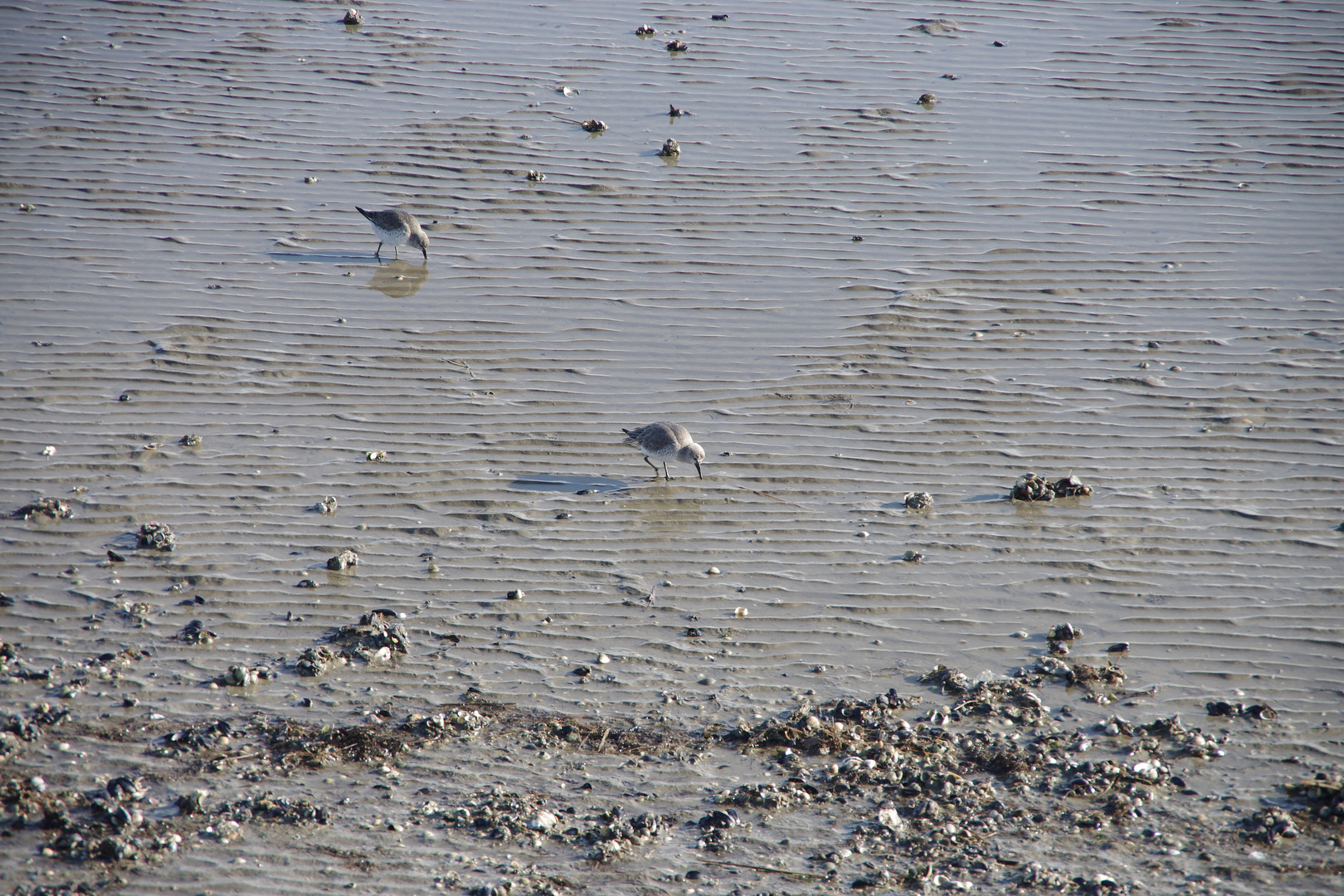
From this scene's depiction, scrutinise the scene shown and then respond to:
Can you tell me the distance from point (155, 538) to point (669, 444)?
139 inches

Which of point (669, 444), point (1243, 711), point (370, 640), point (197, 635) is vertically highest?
point (669, 444)

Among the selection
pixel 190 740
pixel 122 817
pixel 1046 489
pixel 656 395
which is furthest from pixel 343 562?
pixel 1046 489

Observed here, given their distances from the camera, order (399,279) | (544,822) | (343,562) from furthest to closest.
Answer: (399,279)
(343,562)
(544,822)

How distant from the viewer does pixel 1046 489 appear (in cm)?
782

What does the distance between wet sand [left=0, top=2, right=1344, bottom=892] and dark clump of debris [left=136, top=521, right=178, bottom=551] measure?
6.2 inches

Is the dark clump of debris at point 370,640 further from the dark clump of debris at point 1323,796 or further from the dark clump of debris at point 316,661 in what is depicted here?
the dark clump of debris at point 1323,796

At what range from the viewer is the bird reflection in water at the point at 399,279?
33.8ft

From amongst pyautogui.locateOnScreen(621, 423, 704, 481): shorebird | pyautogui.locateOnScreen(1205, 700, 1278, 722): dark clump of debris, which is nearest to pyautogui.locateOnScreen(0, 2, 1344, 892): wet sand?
pyautogui.locateOnScreen(1205, 700, 1278, 722): dark clump of debris

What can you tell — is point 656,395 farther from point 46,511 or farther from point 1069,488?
point 46,511

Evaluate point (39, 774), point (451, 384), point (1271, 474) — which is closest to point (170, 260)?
point (451, 384)

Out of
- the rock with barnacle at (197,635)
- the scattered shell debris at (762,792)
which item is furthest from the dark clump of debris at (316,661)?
the rock with barnacle at (197,635)

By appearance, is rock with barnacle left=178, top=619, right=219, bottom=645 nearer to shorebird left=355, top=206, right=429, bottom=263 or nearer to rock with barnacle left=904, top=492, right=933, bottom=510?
rock with barnacle left=904, top=492, right=933, bottom=510

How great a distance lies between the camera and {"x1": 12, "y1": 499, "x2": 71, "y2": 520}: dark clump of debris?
23.5ft

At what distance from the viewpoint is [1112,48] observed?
15.7 metres
